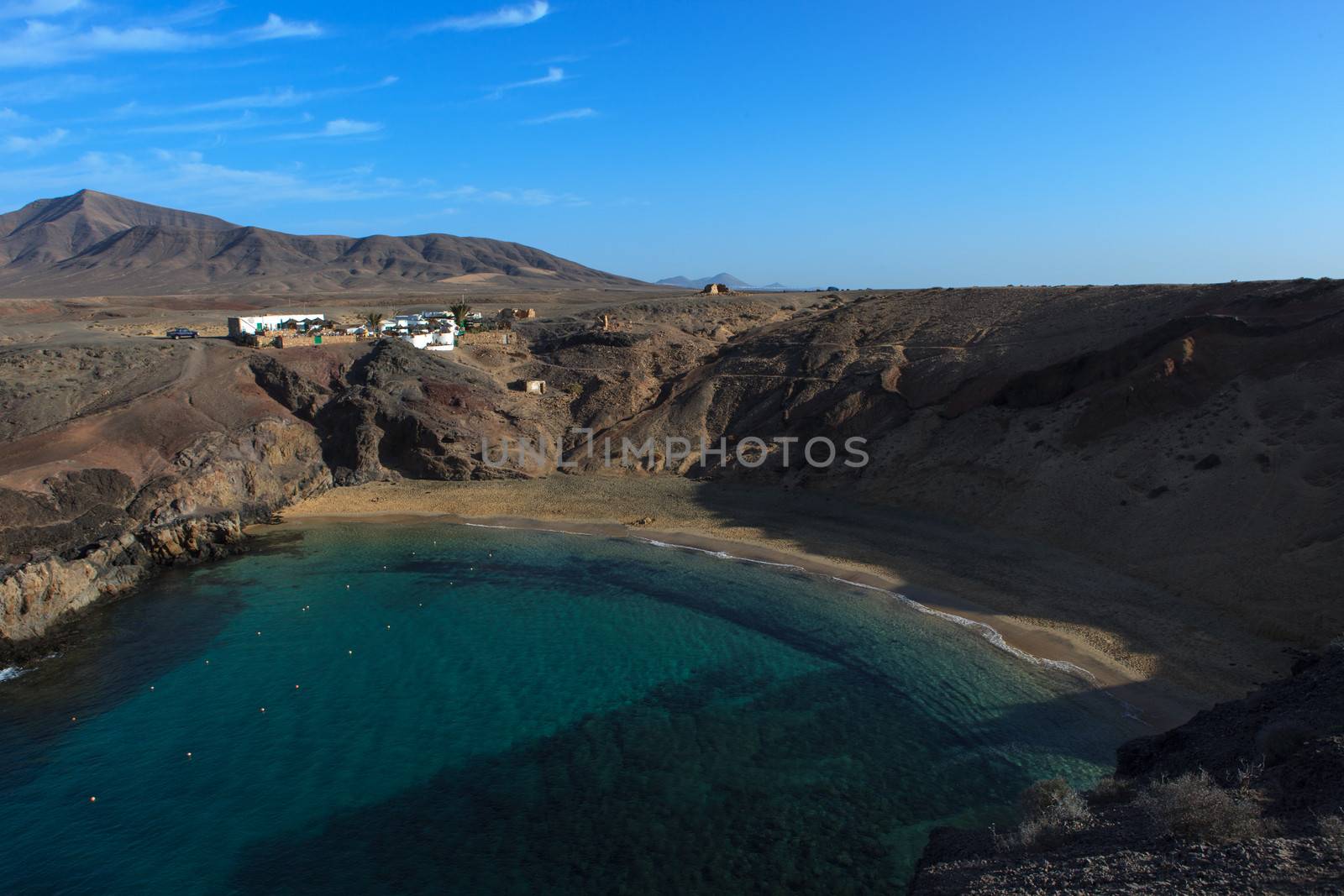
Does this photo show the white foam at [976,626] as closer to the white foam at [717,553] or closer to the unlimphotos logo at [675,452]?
the white foam at [717,553]

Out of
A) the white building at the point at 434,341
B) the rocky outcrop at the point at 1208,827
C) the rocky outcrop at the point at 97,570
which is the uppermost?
the white building at the point at 434,341

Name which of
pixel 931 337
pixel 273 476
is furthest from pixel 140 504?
pixel 931 337

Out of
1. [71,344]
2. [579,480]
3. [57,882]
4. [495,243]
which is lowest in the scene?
[57,882]

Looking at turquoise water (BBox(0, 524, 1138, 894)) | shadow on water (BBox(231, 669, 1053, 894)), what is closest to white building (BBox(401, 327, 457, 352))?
turquoise water (BBox(0, 524, 1138, 894))

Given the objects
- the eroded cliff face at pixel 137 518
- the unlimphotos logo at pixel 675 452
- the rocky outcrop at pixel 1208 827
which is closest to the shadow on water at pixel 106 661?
the eroded cliff face at pixel 137 518

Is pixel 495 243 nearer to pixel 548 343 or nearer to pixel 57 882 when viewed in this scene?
pixel 548 343
